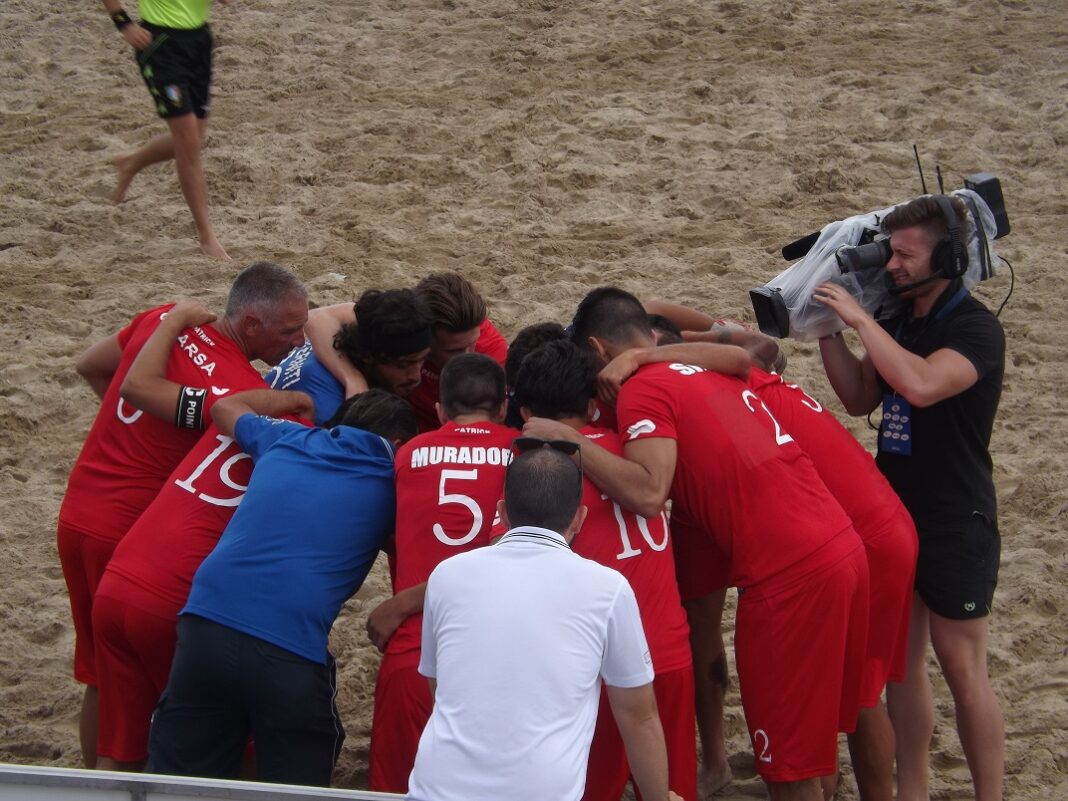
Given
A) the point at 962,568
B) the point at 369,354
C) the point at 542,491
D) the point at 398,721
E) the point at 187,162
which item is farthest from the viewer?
the point at 187,162

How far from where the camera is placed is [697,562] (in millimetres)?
4352

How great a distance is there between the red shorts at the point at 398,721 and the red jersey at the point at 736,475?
0.91m

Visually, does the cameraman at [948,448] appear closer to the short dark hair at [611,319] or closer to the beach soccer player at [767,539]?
the beach soccer player at [767,539]

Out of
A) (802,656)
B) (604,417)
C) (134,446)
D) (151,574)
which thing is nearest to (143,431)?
(134,446)

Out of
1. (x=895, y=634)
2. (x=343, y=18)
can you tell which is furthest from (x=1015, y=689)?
(x=343, y=18)

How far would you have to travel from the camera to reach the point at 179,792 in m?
2.91

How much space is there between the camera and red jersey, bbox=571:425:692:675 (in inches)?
143

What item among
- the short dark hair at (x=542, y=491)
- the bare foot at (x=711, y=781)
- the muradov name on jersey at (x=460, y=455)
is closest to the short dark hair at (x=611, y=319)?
the muradov name on jersey at (x=460, y=455)

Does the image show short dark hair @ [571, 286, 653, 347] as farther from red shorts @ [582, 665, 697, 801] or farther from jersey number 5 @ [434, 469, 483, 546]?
red shorts @ [582, 665, 697, 801]

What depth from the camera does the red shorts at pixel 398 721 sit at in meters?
3.59

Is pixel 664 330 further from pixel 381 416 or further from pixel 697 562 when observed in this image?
pixel 381 416

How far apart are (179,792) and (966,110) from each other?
7.66 m

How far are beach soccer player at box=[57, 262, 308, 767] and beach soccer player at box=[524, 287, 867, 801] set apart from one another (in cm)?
114

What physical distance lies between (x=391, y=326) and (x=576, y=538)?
1.10 metres
